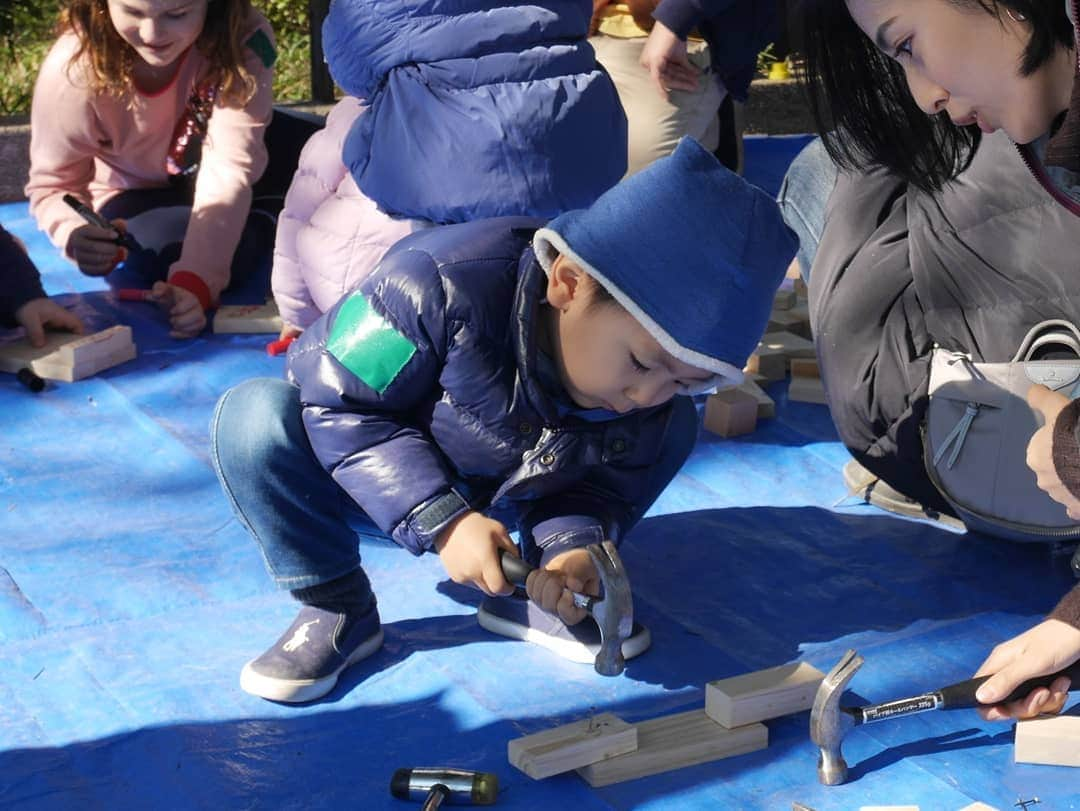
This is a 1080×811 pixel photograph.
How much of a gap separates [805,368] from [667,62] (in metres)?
1.01

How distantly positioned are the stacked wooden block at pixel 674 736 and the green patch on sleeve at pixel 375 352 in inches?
22.5

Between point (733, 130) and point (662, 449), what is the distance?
2357mm

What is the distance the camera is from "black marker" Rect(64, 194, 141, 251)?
3.77 m

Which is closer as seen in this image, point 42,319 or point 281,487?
point 281,487

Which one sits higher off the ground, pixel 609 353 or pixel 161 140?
pixel 609 353

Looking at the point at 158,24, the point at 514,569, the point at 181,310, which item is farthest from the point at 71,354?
the point at 514,569

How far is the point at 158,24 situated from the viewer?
3.53m

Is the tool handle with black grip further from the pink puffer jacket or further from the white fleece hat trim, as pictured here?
the pink puffer jacket

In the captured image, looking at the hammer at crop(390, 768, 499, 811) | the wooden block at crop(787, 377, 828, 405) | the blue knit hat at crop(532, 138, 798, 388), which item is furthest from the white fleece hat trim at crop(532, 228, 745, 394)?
the wooden block at crop(787, 377, 828, 405)

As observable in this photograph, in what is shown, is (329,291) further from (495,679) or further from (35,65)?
(35,65)

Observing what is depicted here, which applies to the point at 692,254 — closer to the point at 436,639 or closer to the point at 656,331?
the point at 656,331

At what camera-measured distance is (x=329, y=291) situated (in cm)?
331

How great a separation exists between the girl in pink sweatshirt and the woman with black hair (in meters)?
1.53

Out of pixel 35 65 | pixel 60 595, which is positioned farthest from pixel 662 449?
pixel 35 65
